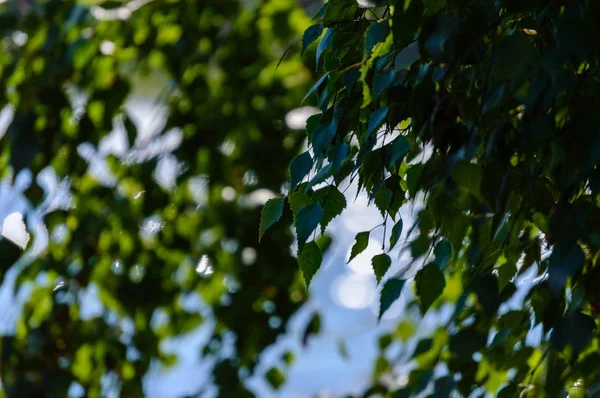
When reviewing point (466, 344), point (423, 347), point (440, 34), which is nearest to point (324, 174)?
point (440, 34)

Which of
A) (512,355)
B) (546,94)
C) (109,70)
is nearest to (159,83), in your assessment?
(109,70)

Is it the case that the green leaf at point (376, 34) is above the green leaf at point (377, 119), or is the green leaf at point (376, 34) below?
above

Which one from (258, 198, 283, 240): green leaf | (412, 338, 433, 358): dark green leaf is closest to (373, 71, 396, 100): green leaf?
(258, 198, 283, 240): green leaf

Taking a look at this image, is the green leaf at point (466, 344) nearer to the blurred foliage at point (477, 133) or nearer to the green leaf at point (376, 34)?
the blurred foliage at point (477, 133)

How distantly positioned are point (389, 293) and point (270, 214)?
10cm

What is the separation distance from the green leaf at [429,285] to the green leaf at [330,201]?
0.07 metres

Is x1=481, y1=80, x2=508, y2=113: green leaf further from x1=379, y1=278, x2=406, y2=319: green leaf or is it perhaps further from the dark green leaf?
the dark green leaf

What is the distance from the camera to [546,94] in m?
0.49

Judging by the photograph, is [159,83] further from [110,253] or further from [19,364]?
[19,364]

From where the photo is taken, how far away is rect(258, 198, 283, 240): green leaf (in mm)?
578

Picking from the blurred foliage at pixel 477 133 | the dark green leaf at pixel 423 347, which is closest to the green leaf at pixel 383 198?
the blurred foliage at pixel 477 133

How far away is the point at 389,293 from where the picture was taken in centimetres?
58

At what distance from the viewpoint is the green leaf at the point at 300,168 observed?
0.57 m

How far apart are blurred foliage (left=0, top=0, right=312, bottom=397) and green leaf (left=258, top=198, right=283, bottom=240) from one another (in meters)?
0.89
